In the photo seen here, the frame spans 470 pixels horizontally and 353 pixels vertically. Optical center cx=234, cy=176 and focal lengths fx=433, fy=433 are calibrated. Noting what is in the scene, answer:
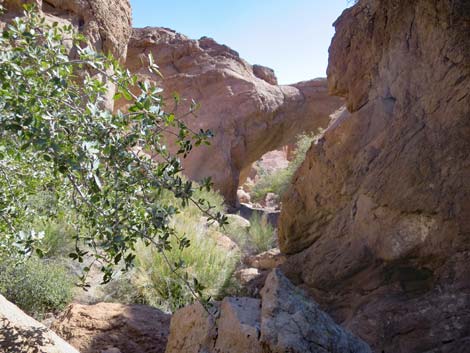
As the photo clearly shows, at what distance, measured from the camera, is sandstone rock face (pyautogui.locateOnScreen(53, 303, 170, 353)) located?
11.8ft

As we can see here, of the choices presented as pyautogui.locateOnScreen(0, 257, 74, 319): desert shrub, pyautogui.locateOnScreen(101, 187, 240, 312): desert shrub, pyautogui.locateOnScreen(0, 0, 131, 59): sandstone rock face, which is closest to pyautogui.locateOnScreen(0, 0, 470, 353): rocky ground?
pyautogui.locateOnScreen(101, 187, 240, 312): desert shrub

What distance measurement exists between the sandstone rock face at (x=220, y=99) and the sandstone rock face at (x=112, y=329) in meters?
10.7

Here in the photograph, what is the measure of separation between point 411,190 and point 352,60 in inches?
81.5

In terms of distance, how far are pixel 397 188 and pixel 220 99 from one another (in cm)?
1204

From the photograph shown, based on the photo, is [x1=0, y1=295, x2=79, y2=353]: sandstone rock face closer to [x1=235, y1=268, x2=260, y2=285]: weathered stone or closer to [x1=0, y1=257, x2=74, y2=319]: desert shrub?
[x1=0, y1=257, x2=74, y2=319]: desert shrub

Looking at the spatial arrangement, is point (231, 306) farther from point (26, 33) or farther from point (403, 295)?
point (403, 295)

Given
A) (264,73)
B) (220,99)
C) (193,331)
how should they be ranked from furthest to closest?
(264,73), (220,99), (193,331)

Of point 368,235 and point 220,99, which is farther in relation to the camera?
point 220,99

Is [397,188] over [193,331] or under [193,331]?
over

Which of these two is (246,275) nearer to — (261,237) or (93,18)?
(261,237)

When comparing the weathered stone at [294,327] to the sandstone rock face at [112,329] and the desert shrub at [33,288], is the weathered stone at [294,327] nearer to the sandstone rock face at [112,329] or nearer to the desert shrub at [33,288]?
the sandstone rock face at [112,329]

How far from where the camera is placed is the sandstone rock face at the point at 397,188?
12.1 feet

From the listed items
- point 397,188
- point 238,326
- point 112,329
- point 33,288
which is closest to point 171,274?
point 112,329

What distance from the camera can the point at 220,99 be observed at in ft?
51.5
